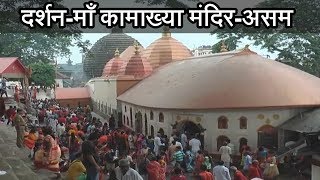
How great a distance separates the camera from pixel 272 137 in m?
17.0

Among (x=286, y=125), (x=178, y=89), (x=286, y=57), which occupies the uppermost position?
(x=286, y=57)

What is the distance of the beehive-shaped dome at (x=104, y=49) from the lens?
45406mm

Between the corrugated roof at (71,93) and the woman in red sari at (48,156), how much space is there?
98.3 feet

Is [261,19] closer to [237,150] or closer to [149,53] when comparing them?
[237,150]

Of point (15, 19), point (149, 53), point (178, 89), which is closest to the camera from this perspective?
point (15, 19)

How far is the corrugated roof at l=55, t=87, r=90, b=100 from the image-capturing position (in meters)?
40.4

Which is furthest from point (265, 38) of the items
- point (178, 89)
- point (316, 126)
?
point (316, 126)

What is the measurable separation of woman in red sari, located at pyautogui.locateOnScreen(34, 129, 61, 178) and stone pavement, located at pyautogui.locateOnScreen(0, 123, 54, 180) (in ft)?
0.49

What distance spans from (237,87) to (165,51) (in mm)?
12855

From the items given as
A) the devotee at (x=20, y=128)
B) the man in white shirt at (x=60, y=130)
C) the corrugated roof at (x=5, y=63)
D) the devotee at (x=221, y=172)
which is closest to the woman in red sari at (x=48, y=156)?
the devotee at (x=20, y=128)

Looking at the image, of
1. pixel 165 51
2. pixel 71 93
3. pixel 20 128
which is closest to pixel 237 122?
pixel 20 128

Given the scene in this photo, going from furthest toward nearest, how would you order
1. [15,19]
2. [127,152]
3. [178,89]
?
[178,89] < [127,152] < [15,19]

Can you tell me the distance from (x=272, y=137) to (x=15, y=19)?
10.4 metres

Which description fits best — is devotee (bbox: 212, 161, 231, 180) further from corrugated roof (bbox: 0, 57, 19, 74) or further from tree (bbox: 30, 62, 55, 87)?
tree (bbox: 30, 62, 55, 87)
